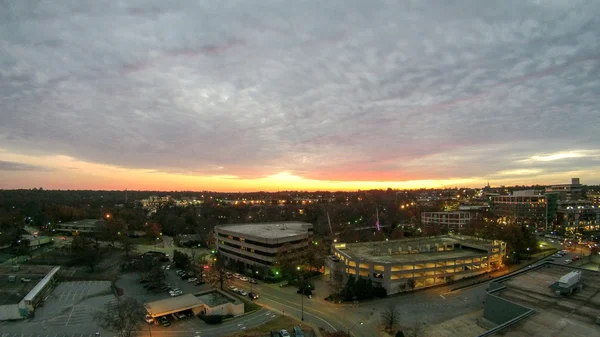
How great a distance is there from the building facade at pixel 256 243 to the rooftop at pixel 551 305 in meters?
26.7

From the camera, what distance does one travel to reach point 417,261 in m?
37.7

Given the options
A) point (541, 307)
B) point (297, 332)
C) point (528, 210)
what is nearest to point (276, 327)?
point (297, 332)

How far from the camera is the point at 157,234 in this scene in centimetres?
7512

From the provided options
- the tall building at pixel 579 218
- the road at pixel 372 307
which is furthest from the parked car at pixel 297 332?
the tall building at pixel 579 218

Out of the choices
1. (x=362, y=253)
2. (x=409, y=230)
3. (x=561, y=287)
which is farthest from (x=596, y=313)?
(x=409, y=230)

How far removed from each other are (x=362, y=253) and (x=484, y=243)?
754 inches

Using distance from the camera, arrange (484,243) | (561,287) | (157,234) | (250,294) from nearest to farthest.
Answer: (561,287)
(250,294)
(484,243)
(157,234)

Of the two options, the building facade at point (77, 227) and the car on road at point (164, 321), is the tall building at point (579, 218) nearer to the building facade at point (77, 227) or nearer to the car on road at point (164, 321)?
the car on road at point (164, 321)

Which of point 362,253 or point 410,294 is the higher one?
point 362,253

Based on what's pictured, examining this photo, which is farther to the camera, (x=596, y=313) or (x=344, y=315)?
(x=344, y=315)

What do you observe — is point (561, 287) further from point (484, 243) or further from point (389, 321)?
point (484, 243)

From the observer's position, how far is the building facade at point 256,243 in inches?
1769

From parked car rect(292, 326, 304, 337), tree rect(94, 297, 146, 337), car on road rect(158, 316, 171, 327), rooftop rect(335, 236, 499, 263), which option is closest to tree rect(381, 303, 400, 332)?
parked car rect(292, 326, 304, 337)

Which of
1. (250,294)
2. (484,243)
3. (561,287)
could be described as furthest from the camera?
(484,243)
